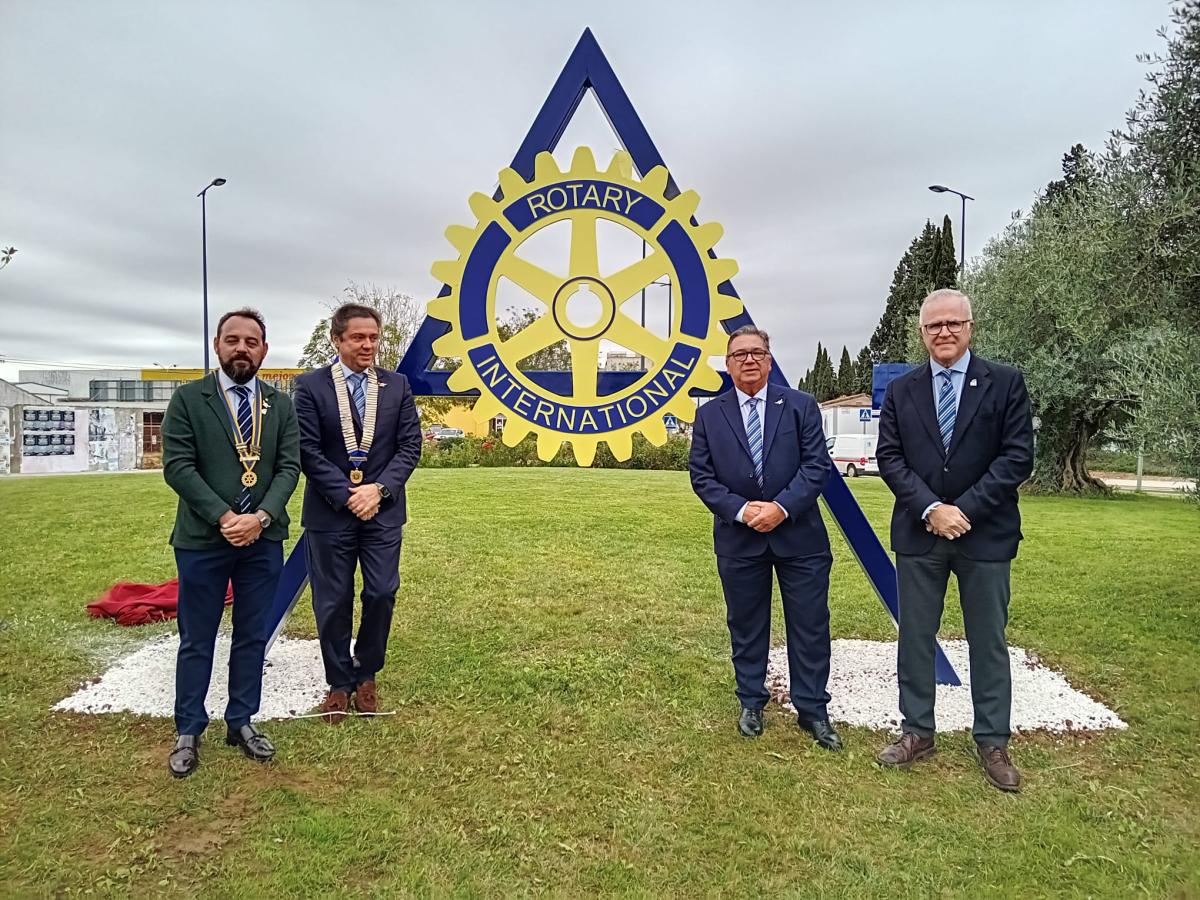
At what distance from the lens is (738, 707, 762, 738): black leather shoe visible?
144 inches

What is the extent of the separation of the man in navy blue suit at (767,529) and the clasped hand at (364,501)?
5.12 ft

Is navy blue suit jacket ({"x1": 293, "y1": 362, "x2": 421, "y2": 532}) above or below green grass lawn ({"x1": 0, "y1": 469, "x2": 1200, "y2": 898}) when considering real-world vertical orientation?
above

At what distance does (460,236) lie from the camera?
4109 millimetres

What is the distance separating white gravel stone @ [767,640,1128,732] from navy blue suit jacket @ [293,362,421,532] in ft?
7.90

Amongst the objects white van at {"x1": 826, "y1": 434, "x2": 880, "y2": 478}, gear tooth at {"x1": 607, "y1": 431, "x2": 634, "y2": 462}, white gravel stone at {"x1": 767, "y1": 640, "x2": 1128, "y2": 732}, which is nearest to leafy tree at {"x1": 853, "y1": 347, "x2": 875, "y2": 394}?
white van at {"x1": 826, "y1": 434, "x2": 880, "y2": 478}

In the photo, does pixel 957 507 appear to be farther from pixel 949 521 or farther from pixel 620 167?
pixel 620 167

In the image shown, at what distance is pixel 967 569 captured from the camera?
10.8 feet

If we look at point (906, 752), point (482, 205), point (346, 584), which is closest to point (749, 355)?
point (482, 205)

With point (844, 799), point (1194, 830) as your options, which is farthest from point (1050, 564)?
point (844, 799)

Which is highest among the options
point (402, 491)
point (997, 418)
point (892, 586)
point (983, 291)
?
point (983, 291)

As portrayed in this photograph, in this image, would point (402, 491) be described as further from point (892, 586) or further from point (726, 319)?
point (892, 586)

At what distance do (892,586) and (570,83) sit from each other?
11.3 feet

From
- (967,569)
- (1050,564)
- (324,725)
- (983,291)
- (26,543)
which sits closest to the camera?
(967,569)

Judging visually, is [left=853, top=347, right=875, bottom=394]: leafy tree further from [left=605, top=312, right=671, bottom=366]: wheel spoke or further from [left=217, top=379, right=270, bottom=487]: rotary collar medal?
[left=217, top=379, right=270, bottom=487]: rotary collar medal
